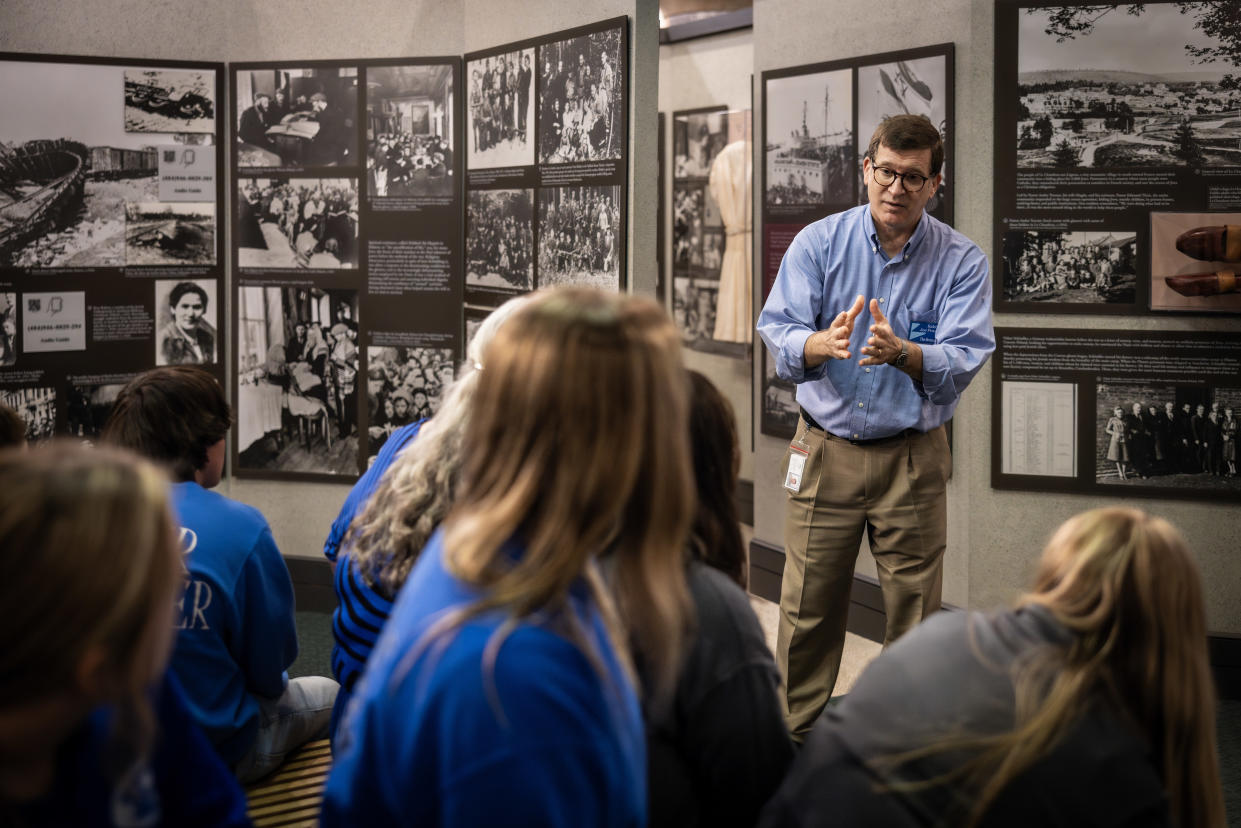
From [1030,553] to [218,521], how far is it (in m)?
3.14

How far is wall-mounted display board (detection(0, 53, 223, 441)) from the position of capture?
16.1 feet

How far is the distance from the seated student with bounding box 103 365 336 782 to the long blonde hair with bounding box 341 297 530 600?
496 millimetres

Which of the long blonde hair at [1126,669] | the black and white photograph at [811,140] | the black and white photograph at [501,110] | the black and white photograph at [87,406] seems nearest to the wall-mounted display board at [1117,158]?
the black and white photograph at [811,140]

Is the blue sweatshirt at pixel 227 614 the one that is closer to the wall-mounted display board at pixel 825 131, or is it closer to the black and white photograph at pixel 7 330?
the black and white photograph at pixel 7 330

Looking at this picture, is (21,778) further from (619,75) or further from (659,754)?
(619,75)

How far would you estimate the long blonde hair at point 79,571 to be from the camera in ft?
3.66

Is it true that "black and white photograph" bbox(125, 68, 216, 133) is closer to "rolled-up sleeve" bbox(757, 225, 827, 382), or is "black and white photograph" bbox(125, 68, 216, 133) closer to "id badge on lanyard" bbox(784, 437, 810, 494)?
"rolled-up sleeve" bbox(757, 225, 827, 382)

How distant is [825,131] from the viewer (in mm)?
4934

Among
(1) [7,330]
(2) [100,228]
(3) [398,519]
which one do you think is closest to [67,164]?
(2) [100,228]

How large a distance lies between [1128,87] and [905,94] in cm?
83

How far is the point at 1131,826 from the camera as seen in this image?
146cm

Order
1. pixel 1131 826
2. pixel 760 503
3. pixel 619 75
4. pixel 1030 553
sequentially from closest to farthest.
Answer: pixel 1131 826 → pixel 619 75 → pixel 1030 553 → pixel 760 503

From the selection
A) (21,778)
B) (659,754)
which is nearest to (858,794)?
(659,754)

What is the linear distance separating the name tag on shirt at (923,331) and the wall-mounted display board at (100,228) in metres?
3.08
